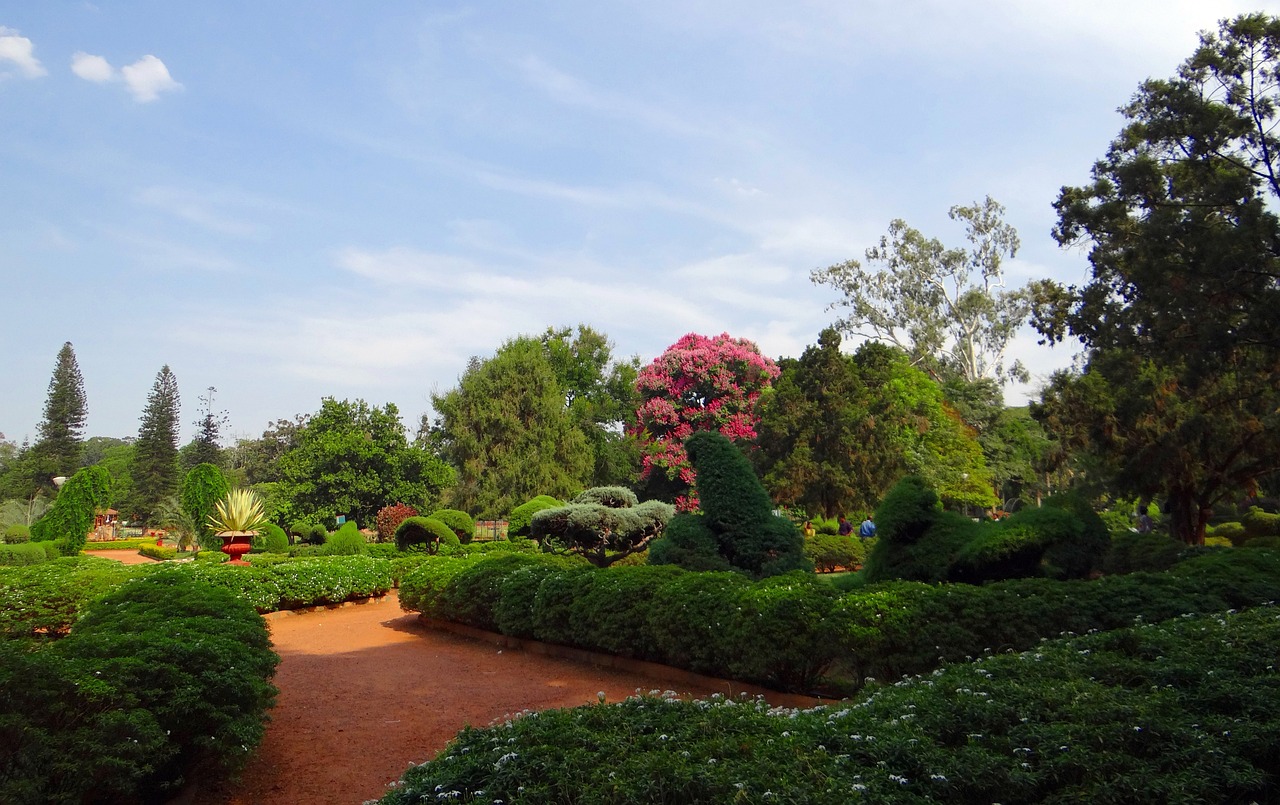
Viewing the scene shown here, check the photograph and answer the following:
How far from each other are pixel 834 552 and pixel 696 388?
13661mm

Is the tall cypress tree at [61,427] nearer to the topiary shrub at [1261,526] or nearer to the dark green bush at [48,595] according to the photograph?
the dark green bush at [48,595]

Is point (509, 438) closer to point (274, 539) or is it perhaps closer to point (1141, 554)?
point (274, 539)

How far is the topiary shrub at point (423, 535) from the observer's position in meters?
19.6

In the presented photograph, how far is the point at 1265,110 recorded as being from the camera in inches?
458

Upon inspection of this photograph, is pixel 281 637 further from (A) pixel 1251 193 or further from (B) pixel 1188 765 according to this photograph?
(A) pixel 1251 193

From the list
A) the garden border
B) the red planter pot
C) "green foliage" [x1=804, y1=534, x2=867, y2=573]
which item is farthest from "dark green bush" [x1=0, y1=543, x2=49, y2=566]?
"green foliage" [x1=804, y1=534, x2=867, y2=573]

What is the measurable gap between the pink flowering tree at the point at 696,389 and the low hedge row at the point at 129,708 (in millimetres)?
24911

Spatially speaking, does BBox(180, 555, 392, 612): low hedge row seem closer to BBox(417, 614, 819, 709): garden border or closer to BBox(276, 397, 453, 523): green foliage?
BBox(417, 614, 819, 709): garden border

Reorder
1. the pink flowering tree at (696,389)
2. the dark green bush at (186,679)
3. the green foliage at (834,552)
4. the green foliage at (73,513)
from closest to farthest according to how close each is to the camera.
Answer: the dark green bush at (186,679), the green foliage at (834,552), the green foliage at (73,513), the pink flowering tree at (696,389)

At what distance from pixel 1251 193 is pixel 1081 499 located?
5806 mm

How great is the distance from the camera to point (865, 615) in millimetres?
6363

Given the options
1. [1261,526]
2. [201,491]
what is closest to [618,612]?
[201,491]

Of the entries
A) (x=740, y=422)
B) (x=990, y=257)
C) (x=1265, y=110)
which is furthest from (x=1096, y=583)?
(x=990, y=257)

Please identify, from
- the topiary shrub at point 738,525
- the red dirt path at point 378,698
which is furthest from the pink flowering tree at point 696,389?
the red dirt path at point 378,698
